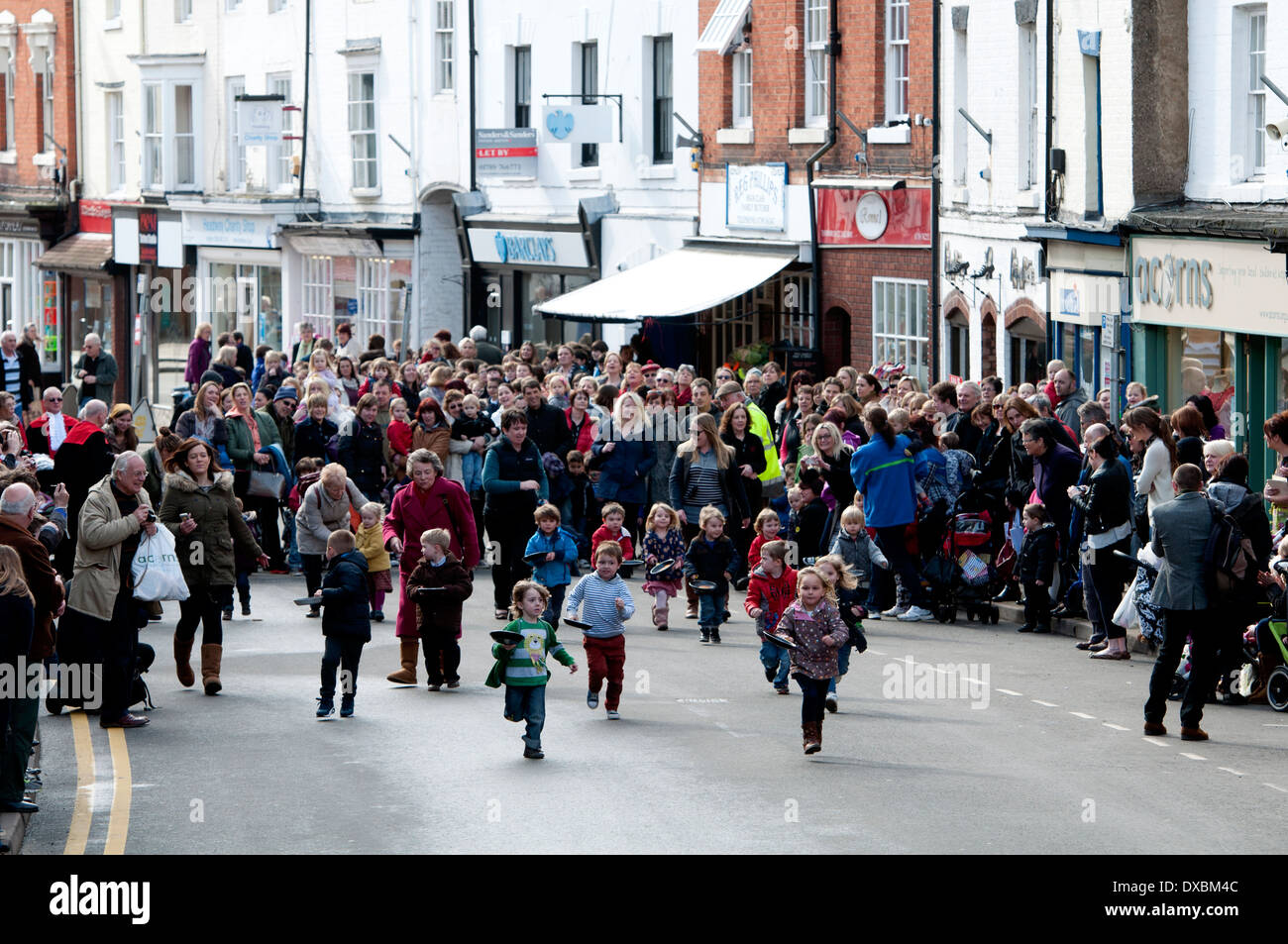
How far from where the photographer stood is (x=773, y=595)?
15.7m

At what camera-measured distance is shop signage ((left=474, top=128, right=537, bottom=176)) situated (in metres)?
35.5

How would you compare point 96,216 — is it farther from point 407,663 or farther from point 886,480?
point 407,663

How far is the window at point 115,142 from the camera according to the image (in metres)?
48.1

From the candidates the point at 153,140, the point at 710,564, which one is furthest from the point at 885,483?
the point at 153,140

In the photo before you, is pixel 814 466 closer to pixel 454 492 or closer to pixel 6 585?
pixel 454 492

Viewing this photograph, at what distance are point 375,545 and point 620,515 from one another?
2.08m

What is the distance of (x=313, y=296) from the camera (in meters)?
42.9

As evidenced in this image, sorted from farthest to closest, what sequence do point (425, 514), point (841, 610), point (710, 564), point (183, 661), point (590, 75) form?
1. point (590, 75)
2. point (710, 564)
3. point (425, 514)
4. point (183, 661)
5. point (841, 610)

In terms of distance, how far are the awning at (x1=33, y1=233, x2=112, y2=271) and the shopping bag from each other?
3450cm

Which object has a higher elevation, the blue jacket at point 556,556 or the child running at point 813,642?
the blue jacket at point 556,556

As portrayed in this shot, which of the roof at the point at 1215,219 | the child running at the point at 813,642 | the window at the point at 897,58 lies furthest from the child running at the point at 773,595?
the window at the point at 897,58

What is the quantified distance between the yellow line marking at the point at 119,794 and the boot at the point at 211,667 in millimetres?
1284

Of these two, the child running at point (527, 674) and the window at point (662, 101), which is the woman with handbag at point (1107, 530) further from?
the window at point (662, 101)
